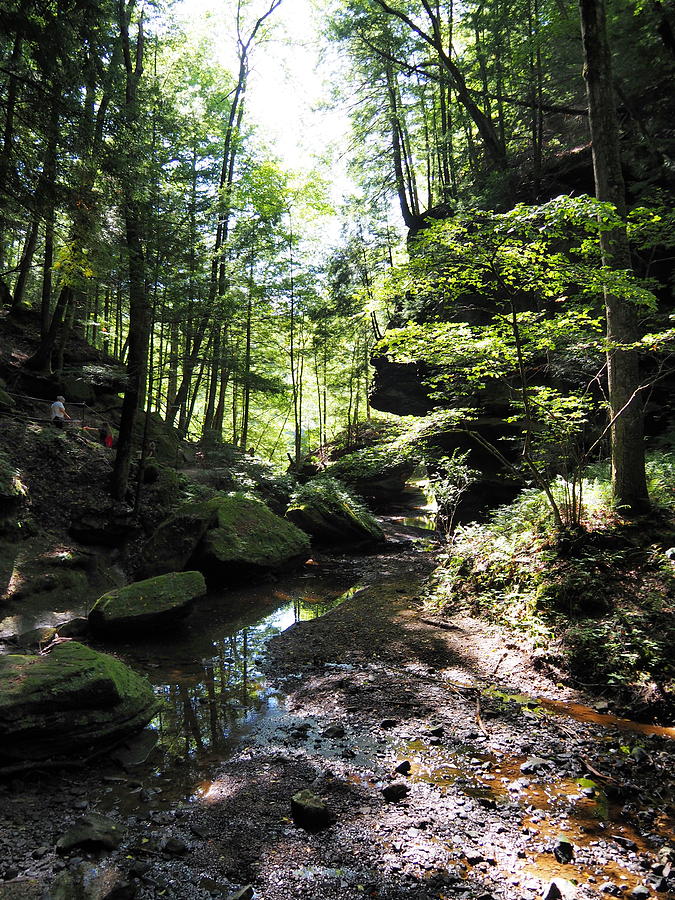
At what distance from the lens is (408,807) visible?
335 cm

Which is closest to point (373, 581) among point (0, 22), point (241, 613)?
point (241, 613)

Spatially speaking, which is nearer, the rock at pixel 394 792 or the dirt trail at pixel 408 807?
the dirt trail at pixel 408 807

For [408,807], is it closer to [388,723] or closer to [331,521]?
→ [388,723]

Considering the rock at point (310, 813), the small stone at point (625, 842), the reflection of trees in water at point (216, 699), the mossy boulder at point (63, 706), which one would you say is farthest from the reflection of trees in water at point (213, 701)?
the small stone at point (625, 842)

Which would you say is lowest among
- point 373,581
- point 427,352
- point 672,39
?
point 373,581

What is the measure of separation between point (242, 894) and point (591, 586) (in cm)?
507

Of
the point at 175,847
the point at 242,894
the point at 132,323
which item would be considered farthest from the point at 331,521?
the point at 242,894

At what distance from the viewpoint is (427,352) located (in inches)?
277

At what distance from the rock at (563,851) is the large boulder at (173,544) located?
27.8 feet

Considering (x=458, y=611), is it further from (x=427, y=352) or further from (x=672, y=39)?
(x=672, y=39)

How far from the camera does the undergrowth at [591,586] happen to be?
4770 mm

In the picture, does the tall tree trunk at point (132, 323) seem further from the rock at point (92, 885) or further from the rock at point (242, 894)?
the rock at point (242, 894)

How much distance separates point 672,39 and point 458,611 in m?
13.9

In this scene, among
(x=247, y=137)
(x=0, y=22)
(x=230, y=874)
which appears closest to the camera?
(x=230, y=874)
